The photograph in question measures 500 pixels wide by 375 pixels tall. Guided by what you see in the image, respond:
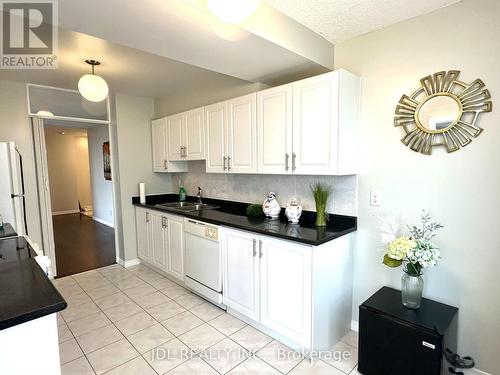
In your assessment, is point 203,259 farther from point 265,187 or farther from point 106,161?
point 106,161

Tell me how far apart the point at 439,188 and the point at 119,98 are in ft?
12.6

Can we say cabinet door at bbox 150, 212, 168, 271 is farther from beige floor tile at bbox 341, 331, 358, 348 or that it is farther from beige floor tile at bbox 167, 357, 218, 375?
beige floor tile at bbox 341, 331, 358, 348

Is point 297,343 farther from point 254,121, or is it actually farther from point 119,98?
point 119,98

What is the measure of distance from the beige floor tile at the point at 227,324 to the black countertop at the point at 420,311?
114 centimetres

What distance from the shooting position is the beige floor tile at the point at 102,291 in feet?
9.98

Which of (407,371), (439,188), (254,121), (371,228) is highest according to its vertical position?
(254,121)

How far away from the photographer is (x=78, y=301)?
2.91 meters

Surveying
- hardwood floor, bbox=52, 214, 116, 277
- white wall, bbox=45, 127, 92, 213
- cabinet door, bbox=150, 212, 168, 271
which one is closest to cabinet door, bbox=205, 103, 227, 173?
cabinet door, bbox=150, 212, 168, 271

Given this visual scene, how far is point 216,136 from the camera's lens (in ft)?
9.76

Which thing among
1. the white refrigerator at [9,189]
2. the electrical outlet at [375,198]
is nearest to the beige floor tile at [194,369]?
the electrical outlet at [375,198]

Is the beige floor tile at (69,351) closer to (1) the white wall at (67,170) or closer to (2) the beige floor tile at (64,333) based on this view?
(2) the beige floor tile at (64,333)

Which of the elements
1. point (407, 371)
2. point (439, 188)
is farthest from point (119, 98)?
point (407, 371)

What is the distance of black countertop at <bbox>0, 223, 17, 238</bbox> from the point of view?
2.10 metres

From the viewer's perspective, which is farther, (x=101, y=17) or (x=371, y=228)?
(x=371, y=228)
